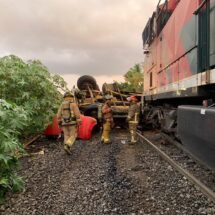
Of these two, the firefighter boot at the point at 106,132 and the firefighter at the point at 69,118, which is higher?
the firefighter at the point at 69,118

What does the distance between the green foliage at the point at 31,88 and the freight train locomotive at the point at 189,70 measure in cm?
336

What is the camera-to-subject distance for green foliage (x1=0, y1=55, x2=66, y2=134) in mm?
11266

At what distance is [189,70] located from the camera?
7.23m

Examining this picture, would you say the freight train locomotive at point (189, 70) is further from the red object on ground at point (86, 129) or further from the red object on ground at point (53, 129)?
the red object on ground at point (53, 129)

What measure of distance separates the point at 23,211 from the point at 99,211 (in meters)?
0.96

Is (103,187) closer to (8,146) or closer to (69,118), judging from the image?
(8,146)

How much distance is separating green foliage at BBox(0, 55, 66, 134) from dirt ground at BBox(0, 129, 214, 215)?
2.41 m

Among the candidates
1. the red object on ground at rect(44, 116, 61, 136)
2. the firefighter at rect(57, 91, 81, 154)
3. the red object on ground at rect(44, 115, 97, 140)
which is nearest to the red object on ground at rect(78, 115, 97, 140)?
the red object on ground at rect(44, 115, 97, 140)

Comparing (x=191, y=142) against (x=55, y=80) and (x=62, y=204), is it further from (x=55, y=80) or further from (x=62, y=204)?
(x=55, y=80)

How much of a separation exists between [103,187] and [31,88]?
6640mm

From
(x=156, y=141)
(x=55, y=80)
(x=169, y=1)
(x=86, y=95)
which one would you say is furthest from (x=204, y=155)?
(x=86, y=95)

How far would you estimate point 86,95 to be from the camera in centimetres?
1825

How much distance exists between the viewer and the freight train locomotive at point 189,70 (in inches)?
212

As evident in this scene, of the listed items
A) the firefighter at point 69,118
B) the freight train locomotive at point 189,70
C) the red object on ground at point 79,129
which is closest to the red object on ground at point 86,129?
the red object on ground at point 79,129
